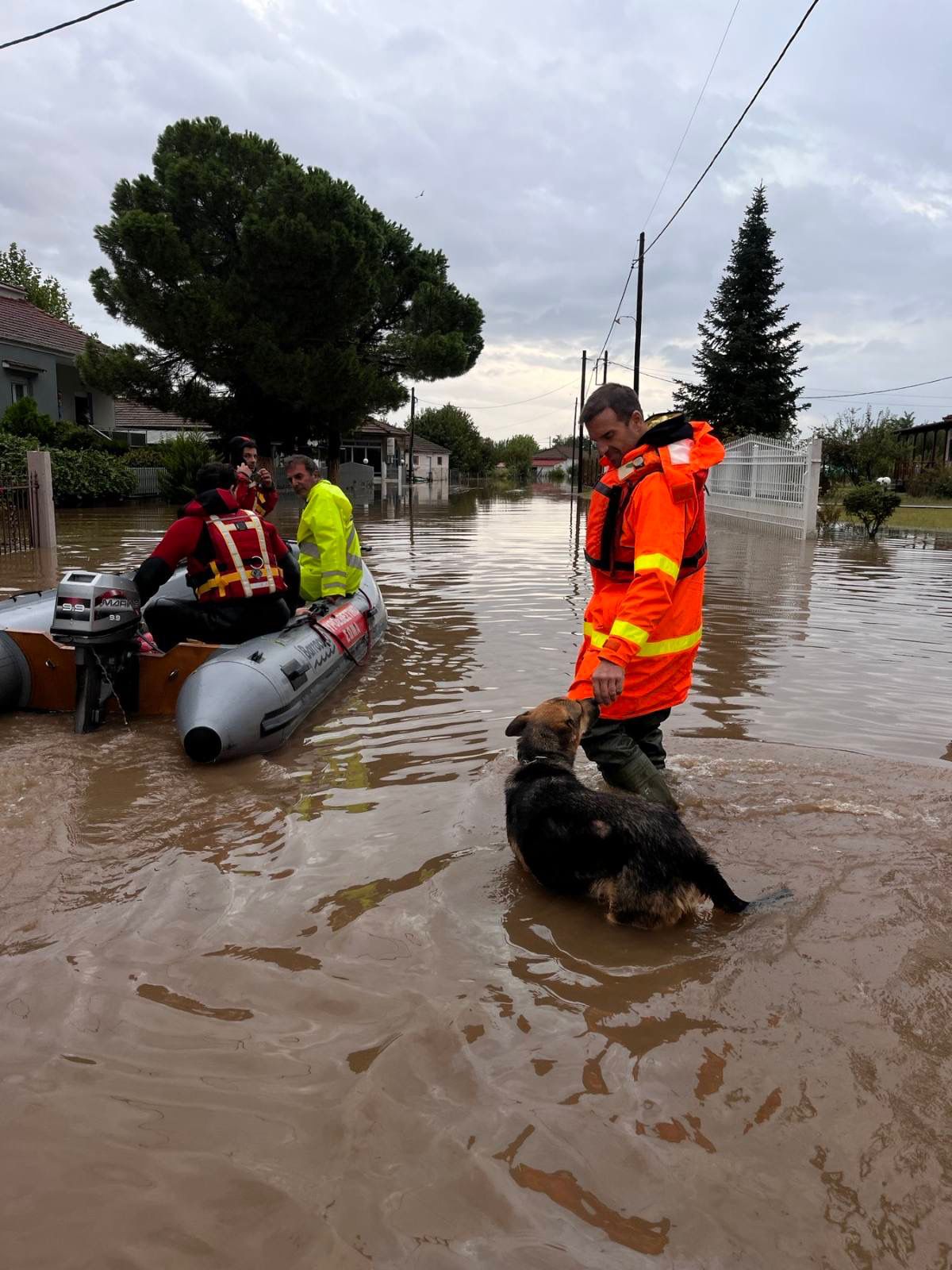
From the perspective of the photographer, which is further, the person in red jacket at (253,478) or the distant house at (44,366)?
the distant house at (44,366)

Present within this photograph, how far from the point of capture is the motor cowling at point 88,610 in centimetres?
529

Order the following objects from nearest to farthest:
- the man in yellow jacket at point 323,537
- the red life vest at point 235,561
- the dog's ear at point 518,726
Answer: the dog's ear at point 518,726, the red life vest at point 235,561, the man in yellow jacket at point 323,537

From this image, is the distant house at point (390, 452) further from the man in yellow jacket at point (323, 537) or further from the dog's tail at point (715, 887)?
the dog's tail at point (715, 887)

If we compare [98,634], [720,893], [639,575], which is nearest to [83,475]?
[98,634]

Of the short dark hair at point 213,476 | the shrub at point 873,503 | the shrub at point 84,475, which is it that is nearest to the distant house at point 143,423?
the shrub at point 84,475

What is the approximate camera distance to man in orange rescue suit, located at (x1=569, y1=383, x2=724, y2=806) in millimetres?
3346

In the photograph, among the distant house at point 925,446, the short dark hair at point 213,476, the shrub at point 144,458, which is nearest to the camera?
the short dark hair at point 213,476

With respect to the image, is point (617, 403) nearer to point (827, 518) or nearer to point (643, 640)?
point (643, 640)

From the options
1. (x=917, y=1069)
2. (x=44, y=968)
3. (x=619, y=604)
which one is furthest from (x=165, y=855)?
(x=917, y=1069)

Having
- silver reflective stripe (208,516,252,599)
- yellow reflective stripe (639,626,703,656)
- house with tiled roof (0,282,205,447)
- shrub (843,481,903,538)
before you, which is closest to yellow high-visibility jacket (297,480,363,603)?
silver reflective stripe (208,516,252,599)

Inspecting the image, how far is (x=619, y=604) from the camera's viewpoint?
359 centimetres

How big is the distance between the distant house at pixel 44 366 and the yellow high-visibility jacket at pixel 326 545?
24.4 metres

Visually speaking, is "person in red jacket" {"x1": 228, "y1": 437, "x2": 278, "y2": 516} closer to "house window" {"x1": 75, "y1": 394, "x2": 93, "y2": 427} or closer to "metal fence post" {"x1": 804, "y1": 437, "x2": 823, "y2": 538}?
"metal fence post" {"x1": 804, "y1": 437, "x2": 823, "y2": 538}

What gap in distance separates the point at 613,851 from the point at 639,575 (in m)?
1.03
